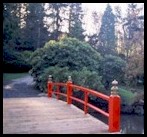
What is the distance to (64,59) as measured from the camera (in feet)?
59.7

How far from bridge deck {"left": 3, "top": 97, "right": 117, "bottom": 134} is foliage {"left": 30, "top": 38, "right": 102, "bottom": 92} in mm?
9000

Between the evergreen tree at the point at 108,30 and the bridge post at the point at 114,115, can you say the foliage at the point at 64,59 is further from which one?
the bridge post at the point at 114,115

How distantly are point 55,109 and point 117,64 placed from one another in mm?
12324

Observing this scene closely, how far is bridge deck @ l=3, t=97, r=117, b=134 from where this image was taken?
5992 millimetres

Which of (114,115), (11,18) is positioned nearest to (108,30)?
(11,18)

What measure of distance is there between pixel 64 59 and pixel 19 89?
10.3ft

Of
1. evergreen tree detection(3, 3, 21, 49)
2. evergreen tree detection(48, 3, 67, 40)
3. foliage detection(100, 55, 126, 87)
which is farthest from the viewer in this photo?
foliage detection(100, 55, 126, 87)

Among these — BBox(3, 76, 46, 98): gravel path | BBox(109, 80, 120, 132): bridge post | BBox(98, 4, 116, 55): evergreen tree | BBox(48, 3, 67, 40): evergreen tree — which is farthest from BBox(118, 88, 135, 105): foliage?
BBox(109, 80, 120, 132): bridge post

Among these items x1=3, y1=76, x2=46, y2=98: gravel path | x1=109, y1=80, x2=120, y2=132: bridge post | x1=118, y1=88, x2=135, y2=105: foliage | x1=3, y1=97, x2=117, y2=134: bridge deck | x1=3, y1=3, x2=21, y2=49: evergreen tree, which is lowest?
x1=118, y1=88, x2=135, y2=105: foliage

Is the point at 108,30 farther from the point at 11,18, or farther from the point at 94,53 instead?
the point at 11,18

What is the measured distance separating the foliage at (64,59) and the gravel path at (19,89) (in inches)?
25.7

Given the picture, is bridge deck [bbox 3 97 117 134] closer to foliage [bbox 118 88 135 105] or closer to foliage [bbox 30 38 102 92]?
foliage [bbox 30 38 102 92]

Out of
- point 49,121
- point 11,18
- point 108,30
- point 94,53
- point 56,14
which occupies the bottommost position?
point 49,121

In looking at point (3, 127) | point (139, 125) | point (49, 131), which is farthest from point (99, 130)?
point (139, 125)
